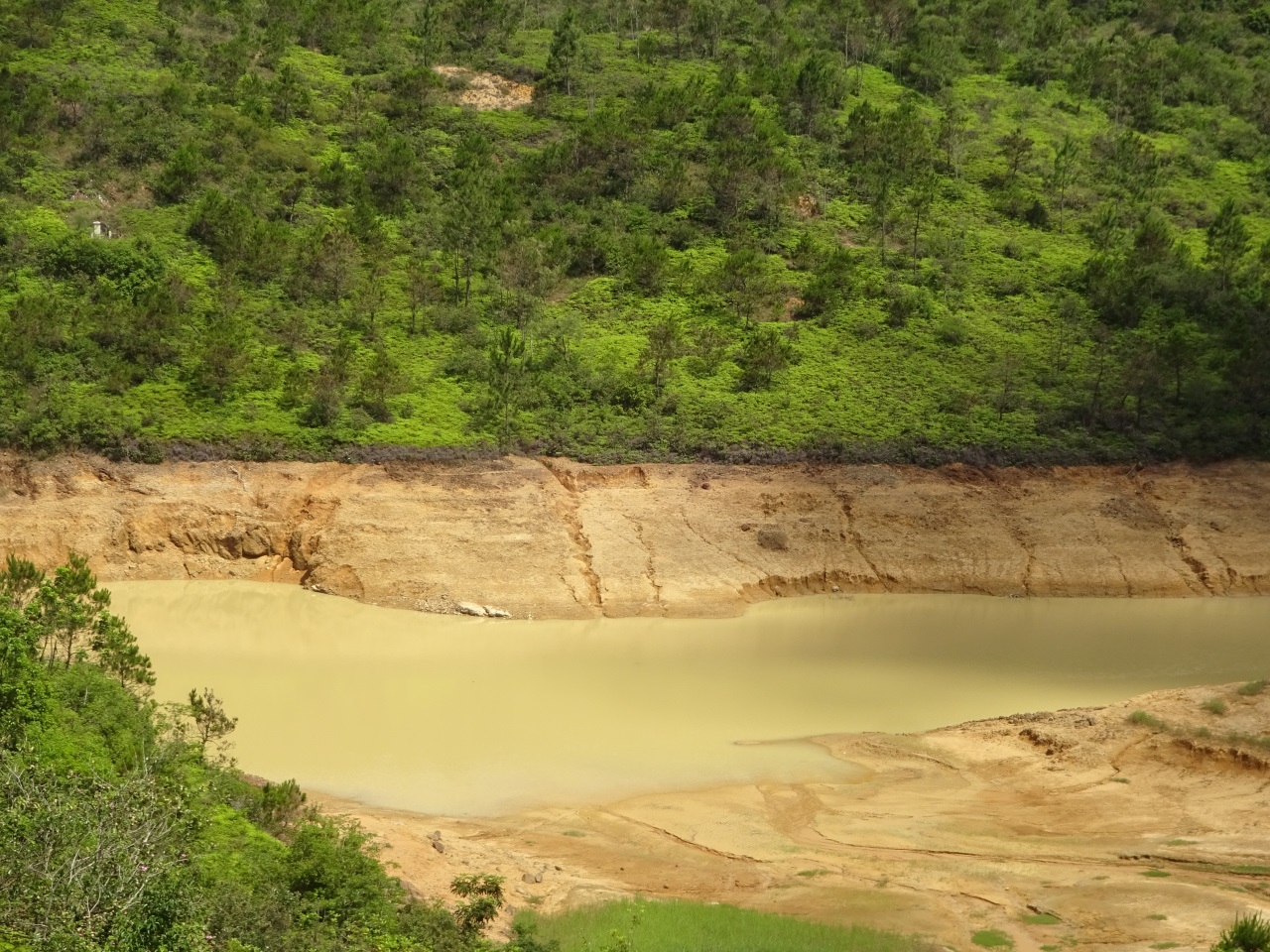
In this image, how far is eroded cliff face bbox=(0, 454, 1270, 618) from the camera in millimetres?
33500

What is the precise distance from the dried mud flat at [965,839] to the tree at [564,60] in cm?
4157

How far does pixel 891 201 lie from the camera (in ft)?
170

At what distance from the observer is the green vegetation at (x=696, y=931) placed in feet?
50.3

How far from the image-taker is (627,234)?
4931 cm

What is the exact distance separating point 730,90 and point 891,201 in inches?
365

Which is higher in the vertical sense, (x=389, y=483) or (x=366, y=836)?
(x=366, y=836)

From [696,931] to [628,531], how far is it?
1975 cm

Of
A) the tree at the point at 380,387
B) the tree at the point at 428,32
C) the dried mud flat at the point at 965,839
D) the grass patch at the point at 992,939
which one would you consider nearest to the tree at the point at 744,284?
the tree at the point at 380,387

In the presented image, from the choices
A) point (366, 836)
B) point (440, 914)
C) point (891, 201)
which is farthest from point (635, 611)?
point (891, 201)

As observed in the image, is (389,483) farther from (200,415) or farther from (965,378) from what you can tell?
(965,378)

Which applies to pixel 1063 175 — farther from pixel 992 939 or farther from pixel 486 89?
pixel 992 939

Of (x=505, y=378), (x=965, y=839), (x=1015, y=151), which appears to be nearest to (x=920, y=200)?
(x=1015, y=151)

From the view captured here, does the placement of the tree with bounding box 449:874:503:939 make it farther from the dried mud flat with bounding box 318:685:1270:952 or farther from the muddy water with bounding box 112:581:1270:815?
the muddy water with bounding box 112:581:1270:815

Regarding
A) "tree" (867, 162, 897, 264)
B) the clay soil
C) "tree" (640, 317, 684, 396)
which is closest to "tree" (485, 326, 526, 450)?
the clay soil
